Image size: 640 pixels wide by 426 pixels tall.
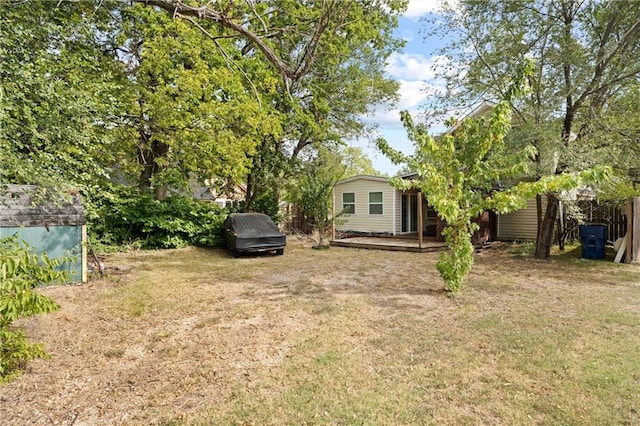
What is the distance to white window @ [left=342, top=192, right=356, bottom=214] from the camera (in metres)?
15.8

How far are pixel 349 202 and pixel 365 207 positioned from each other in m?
0.90

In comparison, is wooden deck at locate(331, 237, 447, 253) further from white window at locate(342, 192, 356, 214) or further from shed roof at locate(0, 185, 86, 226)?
shed roof at locate(0, 185, 86, 226)

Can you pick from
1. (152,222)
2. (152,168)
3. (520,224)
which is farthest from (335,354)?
(520,224)

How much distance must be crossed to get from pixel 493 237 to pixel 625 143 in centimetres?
639

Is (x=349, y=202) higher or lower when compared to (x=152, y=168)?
lower

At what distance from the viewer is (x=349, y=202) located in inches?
628

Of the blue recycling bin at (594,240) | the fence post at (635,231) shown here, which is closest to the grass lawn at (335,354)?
the fence post at (635,231)

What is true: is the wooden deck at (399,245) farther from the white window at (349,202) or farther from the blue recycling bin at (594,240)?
the blue recycling bin at (594,240)

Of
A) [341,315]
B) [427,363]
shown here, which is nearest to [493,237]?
[341,315]

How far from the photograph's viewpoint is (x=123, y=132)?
884cm

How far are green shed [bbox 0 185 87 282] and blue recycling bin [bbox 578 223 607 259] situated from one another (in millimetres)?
11809

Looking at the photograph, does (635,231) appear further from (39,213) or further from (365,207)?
(39,213)

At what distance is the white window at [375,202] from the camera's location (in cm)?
1485

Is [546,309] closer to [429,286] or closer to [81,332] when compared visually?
[429,286]
